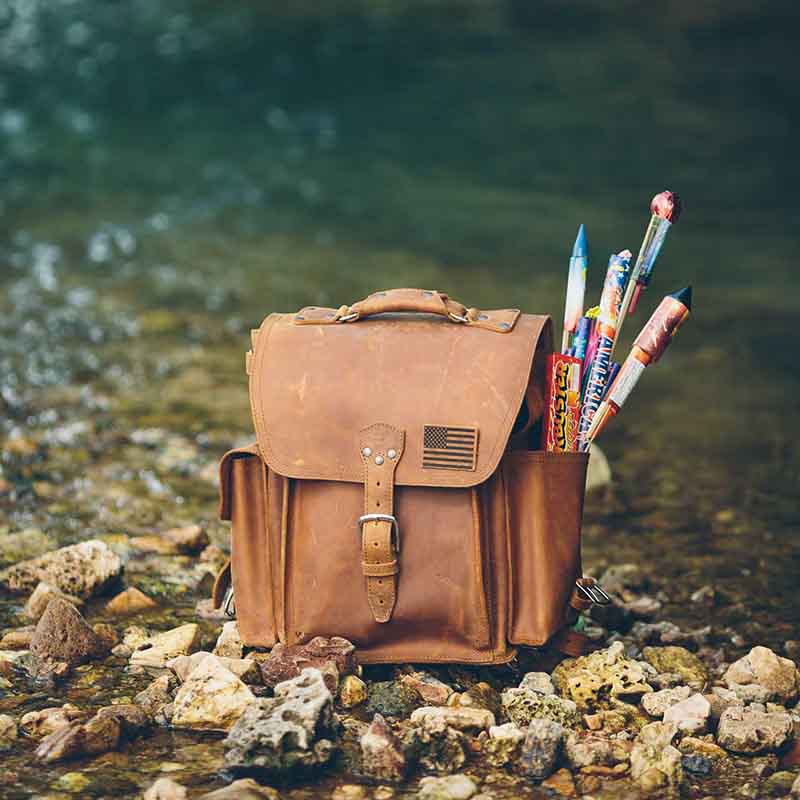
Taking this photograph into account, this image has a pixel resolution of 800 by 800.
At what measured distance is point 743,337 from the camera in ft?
22.8

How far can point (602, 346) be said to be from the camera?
3.06 m

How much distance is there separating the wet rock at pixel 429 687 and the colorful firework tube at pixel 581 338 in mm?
858

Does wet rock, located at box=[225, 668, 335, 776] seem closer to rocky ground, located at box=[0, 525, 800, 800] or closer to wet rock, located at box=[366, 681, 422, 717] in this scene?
rocky ground, located at box=[0, 525, 800, 800]

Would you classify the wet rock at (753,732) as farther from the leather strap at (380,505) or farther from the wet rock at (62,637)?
the wet rock at (62,637)

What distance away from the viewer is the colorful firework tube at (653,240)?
3047mm

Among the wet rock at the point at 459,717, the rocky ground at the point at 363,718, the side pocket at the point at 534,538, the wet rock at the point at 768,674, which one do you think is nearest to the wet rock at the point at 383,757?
the rocky ground at the point at 363,718

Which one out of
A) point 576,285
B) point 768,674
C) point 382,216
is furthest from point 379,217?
point 768,674

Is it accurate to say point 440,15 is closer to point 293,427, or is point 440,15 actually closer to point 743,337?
point 743,337

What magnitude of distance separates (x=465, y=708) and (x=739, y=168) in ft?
30.1

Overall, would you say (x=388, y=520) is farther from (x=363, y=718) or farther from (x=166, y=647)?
(x=166, y=647)

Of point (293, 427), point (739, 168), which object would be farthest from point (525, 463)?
point (739, 168)

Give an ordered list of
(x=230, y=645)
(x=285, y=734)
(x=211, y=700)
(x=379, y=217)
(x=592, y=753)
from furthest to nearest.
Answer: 1. (x=379, y=217)
2. (x=230, y=645)
3. (x=211, y=700)
4. (x=592, y=753)
5. (x=285, y=734)

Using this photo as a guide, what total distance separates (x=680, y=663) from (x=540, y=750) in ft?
2.30

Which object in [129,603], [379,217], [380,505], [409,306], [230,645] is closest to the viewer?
[380,505]
